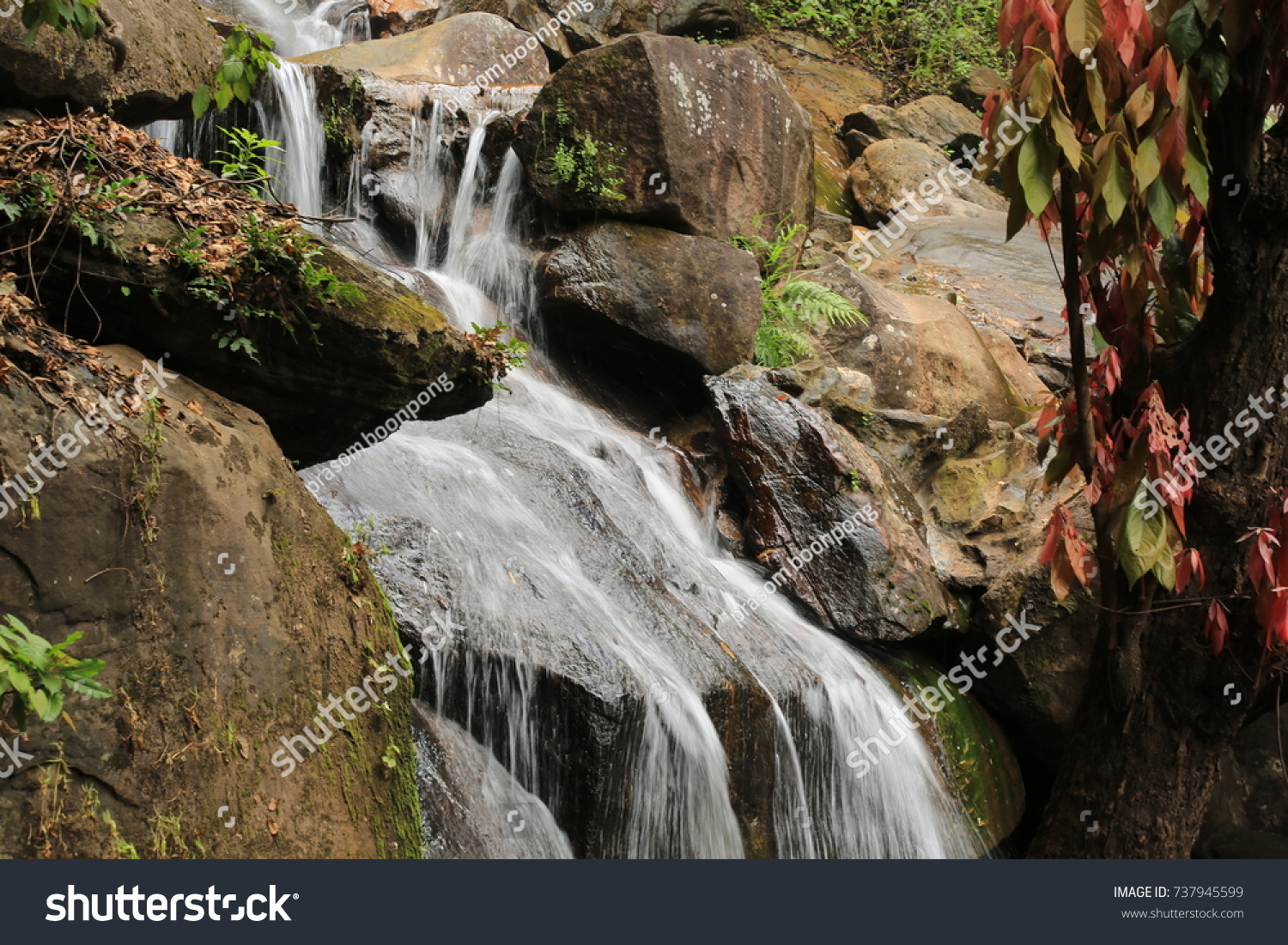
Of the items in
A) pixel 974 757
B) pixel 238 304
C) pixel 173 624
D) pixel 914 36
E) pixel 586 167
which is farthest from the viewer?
pixel 914 36

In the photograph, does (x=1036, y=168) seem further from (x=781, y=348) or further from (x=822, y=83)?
(x=822, y=83)

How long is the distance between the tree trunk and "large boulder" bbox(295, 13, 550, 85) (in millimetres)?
8086

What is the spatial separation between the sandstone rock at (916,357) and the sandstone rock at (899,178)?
3648 millimetres

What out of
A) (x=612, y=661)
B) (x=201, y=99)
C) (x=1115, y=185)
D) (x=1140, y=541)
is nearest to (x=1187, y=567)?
(x=1140, y=541)

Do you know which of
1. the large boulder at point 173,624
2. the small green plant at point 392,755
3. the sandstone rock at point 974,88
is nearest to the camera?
the large boulder at point 173,624

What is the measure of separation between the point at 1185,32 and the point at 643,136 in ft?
18.9

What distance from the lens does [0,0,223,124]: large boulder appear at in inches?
165

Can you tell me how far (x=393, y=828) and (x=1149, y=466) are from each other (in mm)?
3231

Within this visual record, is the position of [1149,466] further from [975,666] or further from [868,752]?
[975,666]

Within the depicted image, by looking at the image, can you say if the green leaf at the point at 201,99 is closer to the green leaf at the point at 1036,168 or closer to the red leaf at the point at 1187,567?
the green leaf at the point at 1036,168

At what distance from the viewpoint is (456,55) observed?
1170 cm

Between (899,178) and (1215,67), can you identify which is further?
(899,178)

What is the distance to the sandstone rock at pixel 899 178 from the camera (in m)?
13.7

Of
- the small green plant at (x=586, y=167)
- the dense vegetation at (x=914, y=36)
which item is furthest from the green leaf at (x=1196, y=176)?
the dense vegetation at (x=914, y=36)
